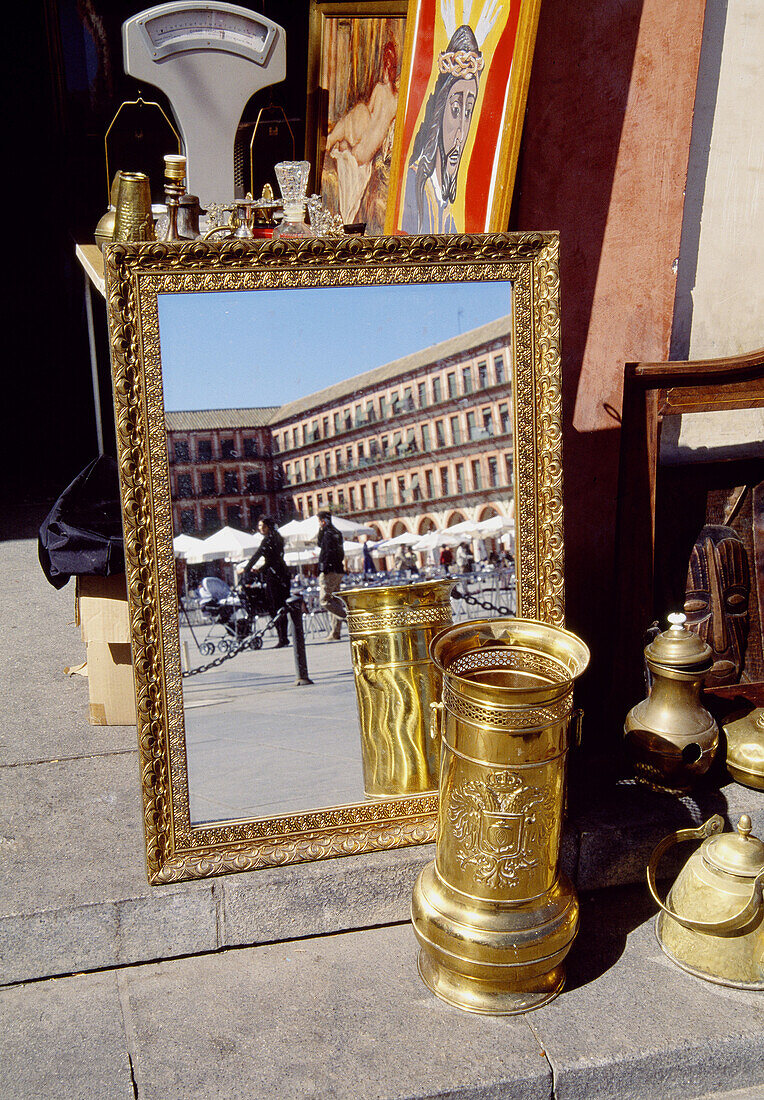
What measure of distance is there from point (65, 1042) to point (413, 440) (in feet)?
5.49

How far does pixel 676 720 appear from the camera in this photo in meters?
2.49

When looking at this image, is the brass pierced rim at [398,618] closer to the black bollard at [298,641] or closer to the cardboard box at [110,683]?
the black bollard at [298,641]

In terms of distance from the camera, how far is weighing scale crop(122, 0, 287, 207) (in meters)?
3.55

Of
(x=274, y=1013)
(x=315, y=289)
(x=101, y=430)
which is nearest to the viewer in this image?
(x=274, y=1013)

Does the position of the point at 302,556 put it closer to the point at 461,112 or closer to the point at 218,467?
the point at 218,467

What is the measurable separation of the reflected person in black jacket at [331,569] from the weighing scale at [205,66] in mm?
1928

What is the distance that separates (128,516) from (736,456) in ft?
6.71

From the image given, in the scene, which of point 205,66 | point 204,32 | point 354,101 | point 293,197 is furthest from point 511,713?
point 204,32

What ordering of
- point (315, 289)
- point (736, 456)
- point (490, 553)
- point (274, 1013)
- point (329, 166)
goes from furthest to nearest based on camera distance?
point (329, 166)
point (736, 456)
point (490, 553)
point (315, 289)
point (274, 1013)

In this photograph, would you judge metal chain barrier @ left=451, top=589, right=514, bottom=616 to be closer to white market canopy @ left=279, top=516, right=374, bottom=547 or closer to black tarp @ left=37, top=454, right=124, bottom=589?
white market canopy @ left=279, top=516, right=374, bottom=547

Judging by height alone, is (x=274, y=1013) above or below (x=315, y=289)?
below

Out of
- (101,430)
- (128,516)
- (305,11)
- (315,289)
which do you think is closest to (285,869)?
(128,516)

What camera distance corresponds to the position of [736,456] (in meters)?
2.96

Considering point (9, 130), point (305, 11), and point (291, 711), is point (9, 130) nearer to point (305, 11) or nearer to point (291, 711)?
point (305, 11)
